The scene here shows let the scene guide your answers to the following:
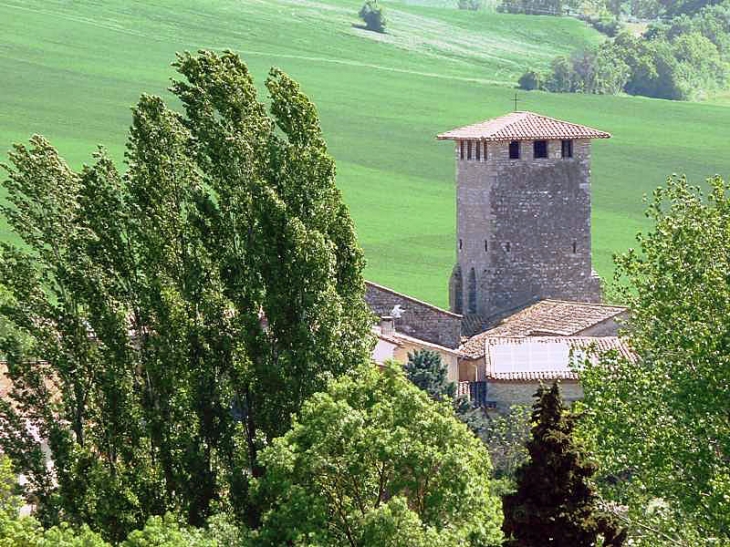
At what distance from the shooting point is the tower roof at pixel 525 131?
61.9 m

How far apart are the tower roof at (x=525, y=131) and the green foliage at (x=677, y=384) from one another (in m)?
33.0

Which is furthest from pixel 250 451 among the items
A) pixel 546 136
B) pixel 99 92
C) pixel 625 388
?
pixel 99 92

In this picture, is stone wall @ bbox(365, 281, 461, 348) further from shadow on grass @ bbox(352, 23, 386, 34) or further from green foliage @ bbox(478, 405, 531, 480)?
shadow on grass @ bbox(352, 23, 386, 34)

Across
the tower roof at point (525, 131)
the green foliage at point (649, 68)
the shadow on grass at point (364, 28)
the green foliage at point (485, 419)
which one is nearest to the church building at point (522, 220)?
the tower roof at point (525, 131)

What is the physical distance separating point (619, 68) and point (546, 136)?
63.7 meters

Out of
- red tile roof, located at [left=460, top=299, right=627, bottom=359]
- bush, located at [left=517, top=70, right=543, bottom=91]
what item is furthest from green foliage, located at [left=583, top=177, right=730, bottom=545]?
bush, located at [left=517, top=70, right=543, bottom=91]

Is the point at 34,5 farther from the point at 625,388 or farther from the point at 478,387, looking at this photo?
the point at 625,388

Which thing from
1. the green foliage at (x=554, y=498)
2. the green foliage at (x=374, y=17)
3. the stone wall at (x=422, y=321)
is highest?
the green foliage at (x=554, y=498)

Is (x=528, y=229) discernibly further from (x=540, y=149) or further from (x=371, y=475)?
(x=371, y=475)

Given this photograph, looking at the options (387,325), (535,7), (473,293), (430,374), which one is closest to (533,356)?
(430,374)

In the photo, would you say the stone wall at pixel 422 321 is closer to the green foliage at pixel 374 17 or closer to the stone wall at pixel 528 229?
the stone wall at pixel 528 229

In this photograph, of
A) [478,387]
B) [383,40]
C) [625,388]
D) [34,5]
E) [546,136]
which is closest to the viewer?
[625,388]

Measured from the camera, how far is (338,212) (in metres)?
30.2

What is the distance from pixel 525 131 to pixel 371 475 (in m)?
37.7
